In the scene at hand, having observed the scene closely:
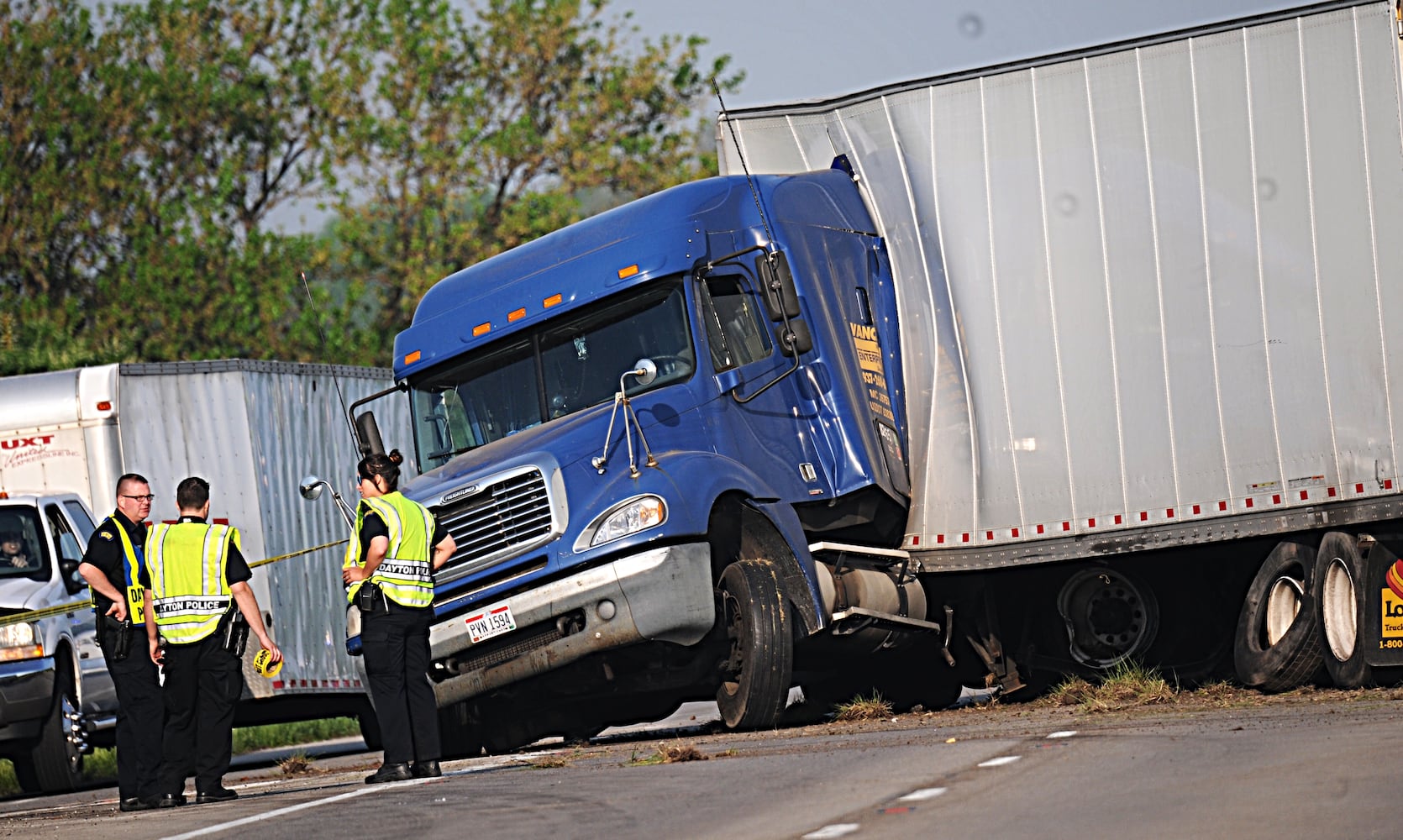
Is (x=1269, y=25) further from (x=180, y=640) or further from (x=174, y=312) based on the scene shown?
(x=174, y=312)

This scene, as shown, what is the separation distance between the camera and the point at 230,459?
17000 mm

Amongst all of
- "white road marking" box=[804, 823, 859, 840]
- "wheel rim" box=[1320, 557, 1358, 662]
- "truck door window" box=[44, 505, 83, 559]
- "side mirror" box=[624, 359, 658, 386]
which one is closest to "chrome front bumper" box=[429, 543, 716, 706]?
"side mirror" box=[624, 359, 658, 386]

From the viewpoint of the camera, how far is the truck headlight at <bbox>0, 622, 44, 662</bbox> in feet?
46.4

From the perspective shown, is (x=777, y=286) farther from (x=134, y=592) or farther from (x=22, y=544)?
(x=22, y=544)

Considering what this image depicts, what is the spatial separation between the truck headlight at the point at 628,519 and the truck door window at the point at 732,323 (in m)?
1.42

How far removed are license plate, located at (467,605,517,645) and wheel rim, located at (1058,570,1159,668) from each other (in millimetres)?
4134

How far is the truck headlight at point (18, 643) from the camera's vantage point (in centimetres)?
1415

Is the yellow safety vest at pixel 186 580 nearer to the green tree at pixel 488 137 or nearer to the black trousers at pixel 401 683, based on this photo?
the black trousers at pixel 401 683

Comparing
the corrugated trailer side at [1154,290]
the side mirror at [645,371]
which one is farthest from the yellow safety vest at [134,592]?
the corrugated trailer side at [1154,290]

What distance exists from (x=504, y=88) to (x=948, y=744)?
89.1 ft

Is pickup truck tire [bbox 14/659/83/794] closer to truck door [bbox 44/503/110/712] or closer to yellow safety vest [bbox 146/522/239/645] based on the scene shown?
truck door [bbox 44/503/110/712]

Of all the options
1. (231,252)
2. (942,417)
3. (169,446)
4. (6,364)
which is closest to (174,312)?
(231,252)

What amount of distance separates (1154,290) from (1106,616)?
2345 mm

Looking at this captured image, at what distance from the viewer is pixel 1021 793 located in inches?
322
